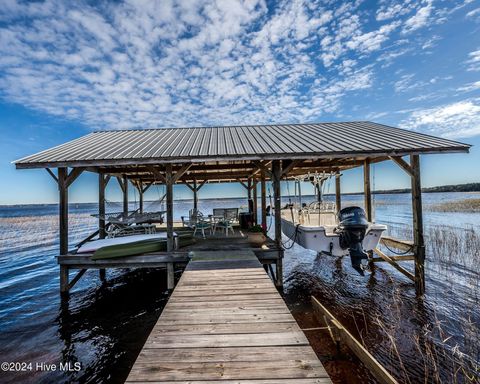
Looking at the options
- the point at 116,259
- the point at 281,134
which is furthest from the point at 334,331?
the point at 281,134

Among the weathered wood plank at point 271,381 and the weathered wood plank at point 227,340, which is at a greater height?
the weathered wood plank at point 271,381

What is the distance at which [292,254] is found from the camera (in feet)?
39.5

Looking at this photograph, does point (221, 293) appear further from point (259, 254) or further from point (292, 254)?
point (292, 254)

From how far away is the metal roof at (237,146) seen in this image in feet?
20.4

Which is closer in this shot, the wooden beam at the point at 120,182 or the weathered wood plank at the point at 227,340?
the weathered wood plank at the point at 227,340

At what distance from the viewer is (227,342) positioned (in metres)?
2.53

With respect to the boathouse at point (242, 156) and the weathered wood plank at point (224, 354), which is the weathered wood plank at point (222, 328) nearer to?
the weathered wood plank at point (224, 354)

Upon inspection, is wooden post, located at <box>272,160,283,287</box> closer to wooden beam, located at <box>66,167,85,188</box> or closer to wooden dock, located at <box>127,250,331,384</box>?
wooden dock, located at <box>127,250,331,384</box>

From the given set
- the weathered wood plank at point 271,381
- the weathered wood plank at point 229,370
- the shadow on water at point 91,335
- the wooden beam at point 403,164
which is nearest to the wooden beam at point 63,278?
the shadow on water at point 91,335

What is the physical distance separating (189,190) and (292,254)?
6468 mm

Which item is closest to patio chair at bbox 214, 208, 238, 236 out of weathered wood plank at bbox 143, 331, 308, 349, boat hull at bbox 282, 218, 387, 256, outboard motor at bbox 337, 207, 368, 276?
boat hull at bbox 282, 218, 387, 256

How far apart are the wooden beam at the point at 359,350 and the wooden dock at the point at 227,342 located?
1.39 meters

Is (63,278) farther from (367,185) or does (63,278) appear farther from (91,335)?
(367,185)

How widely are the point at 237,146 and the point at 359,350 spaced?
5.31m
